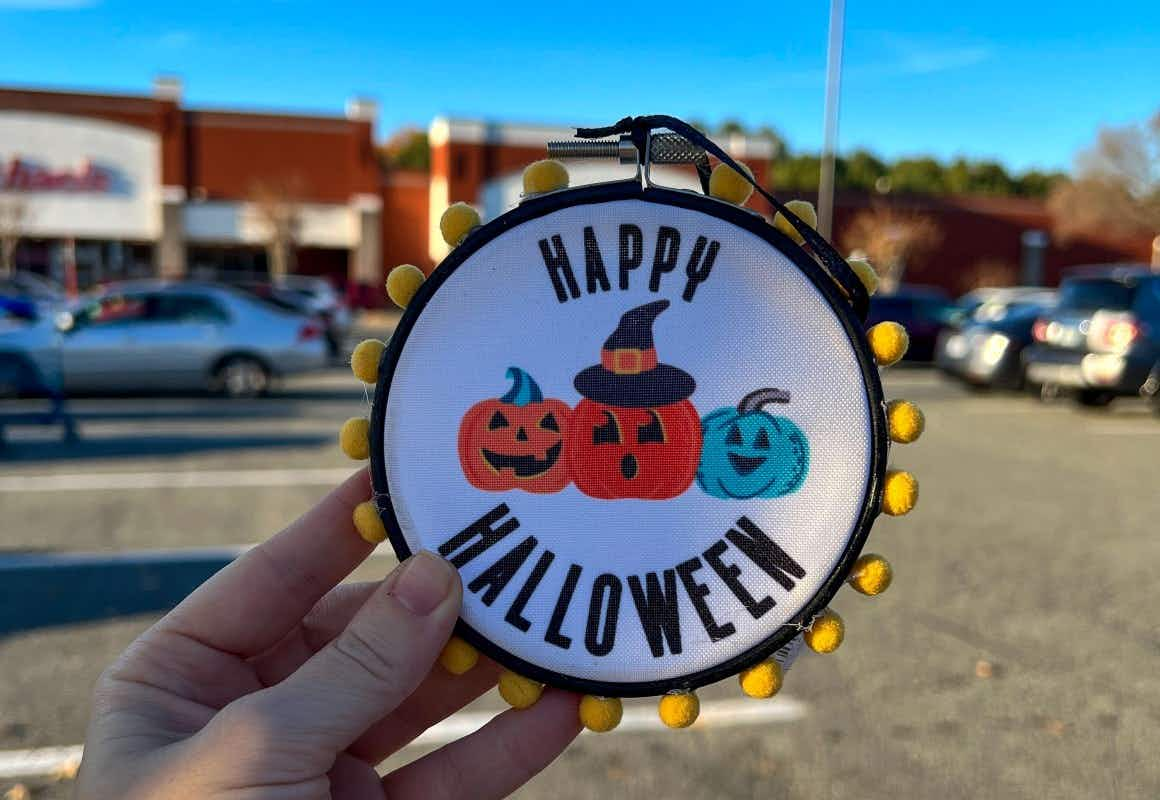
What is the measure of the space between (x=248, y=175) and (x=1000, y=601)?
122 ft

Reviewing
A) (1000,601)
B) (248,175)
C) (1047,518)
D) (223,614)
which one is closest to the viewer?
(223,614)

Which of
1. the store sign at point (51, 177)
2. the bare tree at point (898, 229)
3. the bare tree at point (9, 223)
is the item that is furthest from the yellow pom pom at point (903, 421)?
the store sign at point (51, 177)

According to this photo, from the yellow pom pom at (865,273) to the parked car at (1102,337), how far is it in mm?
11222

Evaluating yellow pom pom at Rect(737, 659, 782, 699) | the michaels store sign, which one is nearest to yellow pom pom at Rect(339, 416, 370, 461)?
yellow pom pom at Rect(737, 659, 782, 699)

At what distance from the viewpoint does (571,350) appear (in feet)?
4.51

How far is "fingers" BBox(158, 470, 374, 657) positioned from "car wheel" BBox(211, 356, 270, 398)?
1082 cm

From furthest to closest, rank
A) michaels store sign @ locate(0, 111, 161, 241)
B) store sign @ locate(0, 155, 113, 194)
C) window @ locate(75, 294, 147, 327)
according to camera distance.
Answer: michaels store sign @ locate(0, 111, 161, 241)
store sign @ locate(0, 155, 113, 194)
window @ locate(75, 294, 147, 327)

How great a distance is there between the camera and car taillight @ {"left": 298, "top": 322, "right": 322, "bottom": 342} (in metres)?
12.1

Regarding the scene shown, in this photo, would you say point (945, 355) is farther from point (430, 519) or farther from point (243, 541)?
point (430, 519)

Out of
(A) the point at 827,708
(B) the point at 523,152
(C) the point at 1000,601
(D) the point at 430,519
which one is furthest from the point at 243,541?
(B) the point at 523,152

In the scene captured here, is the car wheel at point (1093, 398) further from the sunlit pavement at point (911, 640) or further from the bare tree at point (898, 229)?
the bare tree at point (898, 229)

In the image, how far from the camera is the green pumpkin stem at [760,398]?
1.36m

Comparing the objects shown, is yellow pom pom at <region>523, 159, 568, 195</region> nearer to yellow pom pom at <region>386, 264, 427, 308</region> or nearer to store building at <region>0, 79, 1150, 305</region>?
yellow pom pom at <region>386, 264, 427, 308</region>

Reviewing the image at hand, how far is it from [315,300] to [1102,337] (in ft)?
46.5
